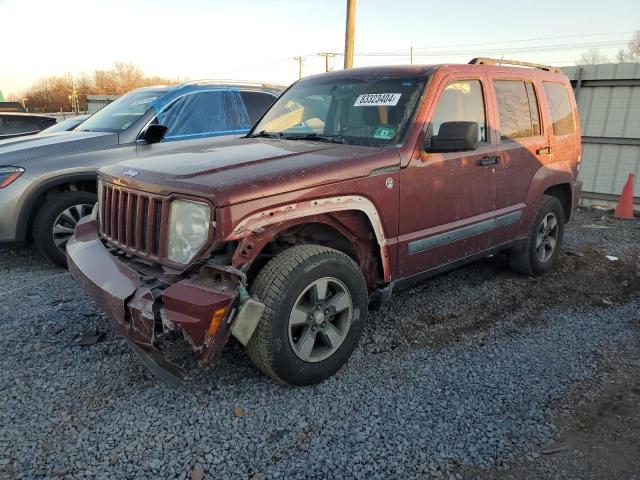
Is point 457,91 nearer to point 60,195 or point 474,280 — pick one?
point 474,280

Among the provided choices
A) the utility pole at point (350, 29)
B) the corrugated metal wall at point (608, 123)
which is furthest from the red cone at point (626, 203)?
the utility pole at point (350, 29)

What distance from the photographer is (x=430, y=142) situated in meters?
3.54

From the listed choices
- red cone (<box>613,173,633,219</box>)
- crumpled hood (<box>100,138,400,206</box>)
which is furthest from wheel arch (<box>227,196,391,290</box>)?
red cone (<box>613,173,633,219</box>)

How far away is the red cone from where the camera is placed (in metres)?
8.32

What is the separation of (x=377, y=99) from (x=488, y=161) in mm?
1081

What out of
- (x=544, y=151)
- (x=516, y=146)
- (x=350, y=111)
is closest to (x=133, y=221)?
(x=350, y=111)

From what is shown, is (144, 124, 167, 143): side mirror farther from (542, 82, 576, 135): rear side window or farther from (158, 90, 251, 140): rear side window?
(542, 82, 576, 135): rear side window

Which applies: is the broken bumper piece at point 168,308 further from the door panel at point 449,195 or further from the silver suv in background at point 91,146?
the silver suv in background at point 91,146

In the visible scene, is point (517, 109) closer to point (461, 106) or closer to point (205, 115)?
point (461, 106)

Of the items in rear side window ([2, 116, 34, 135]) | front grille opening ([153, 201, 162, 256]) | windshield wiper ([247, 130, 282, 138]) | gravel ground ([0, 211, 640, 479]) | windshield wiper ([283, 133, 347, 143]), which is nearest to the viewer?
gravel ground ([0, 211, 640, 479])

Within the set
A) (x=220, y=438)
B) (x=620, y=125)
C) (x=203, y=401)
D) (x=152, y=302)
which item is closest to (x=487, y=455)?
(x=220, y=438)

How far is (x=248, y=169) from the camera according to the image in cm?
288

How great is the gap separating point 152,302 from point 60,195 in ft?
10.7

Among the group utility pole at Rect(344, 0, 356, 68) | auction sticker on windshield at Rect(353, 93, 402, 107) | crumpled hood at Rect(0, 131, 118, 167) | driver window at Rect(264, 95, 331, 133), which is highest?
utility pole at Rect(344, 0, 356, 68)
